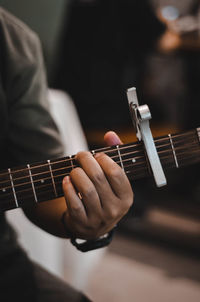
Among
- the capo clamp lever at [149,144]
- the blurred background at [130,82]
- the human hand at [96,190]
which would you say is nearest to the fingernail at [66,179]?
the human hand at [96,190]

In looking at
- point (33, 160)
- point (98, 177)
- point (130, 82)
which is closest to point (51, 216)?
point (33, 160)

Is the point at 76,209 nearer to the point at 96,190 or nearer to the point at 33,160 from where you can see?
the point at 96,190

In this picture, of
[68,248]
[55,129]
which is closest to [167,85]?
[68,248]

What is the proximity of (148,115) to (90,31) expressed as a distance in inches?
69.8

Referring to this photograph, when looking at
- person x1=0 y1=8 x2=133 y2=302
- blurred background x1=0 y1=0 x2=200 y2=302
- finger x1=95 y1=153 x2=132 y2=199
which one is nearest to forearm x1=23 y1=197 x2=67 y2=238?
person x1=0 y1=8 x2=133 y2=302

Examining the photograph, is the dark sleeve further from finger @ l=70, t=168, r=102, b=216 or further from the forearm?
finger @ l=70, t=168, r=102, b=216

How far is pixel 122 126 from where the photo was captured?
208 cm

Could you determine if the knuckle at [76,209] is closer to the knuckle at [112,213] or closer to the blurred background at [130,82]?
the knuckle at [112,213]

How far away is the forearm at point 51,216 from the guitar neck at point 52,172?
16cm

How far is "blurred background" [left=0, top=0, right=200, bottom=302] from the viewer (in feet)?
5.63

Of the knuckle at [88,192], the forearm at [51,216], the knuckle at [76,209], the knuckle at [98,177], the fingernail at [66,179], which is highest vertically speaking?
the fingernail at [66,179]

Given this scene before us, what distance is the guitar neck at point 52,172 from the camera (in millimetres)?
632

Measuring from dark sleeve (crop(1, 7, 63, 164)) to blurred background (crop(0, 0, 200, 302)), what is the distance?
92 centimetres

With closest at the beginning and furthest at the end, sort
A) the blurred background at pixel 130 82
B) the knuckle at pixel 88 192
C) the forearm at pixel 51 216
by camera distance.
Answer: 1. the knuckle at pixel 88 192
2. the forearm at pixel 51 216
3. the blurred background at pixel 130 82
